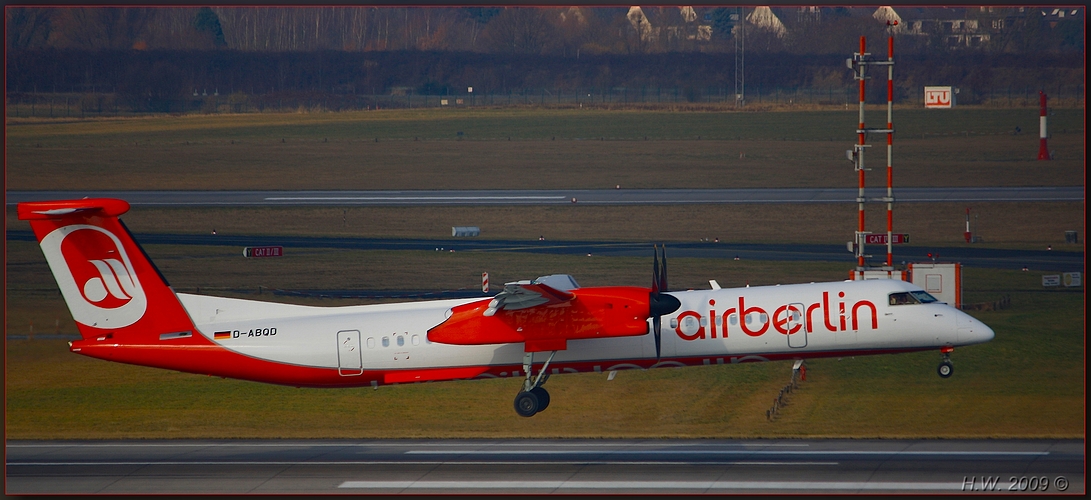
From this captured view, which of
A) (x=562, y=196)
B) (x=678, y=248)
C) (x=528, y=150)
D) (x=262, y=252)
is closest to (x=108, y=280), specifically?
(x=262, y=252)

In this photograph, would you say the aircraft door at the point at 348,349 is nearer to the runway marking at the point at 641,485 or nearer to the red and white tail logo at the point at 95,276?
the runway marking at the point at 641,485

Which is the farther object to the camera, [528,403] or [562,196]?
[562,196]

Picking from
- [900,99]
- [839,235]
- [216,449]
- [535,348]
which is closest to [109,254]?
[216,449]

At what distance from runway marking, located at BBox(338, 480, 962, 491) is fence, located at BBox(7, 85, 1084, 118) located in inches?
2717

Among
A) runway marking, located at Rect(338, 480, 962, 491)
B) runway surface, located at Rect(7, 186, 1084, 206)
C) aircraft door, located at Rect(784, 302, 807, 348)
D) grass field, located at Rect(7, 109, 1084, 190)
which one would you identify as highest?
grass field, located at Rect(7, 109, 1084, 190)

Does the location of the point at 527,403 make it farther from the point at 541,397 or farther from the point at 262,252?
the point at 262,252

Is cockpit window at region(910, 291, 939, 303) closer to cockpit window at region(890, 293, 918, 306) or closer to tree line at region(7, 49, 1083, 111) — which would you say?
cockpit window at region(890, 293, 918, 306)

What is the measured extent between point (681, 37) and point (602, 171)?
1709 cm

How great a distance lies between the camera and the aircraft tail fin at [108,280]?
27.2 m

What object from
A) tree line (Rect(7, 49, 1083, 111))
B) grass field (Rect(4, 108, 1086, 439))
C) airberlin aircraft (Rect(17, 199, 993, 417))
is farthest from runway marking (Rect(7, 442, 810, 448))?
tree line (Rect(7, 49, 1083, 111))

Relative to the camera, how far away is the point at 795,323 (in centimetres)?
2681

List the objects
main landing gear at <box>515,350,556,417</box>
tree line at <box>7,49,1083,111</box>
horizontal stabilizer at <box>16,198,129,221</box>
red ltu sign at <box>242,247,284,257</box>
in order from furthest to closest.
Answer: tree line at <box>7,49,1083,111</box> < red ltu sign at <box>242,247,284,257</box> < main landing gear at <box>515,350,556,417</box> < horizontal stabilizer at <box>16,198,129,221</box>

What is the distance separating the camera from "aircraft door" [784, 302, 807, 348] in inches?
1056

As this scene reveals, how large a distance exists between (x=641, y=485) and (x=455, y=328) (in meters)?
6.34
